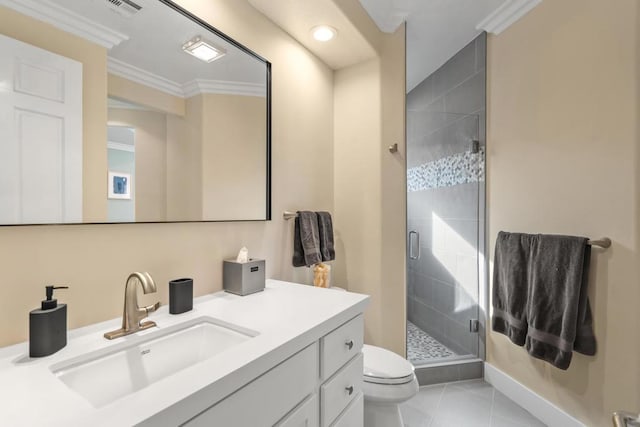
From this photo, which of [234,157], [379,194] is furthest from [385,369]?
[234,157]

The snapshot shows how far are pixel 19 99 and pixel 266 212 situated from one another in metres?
1.00

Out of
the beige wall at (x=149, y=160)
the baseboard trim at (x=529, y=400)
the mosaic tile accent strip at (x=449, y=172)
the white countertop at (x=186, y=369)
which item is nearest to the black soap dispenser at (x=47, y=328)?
the white countertop at (x=186, y=369)

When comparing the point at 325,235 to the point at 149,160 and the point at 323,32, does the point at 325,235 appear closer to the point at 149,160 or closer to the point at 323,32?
the point at 149,160

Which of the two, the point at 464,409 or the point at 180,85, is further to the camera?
the point at 464,409

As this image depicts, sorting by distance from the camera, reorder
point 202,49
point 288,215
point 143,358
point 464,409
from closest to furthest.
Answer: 1. point 143,358
2. point 202,49
3. point 288,215
4. point 464,409

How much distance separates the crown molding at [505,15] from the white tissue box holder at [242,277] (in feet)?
7.33

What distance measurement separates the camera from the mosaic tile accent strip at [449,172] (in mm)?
2246

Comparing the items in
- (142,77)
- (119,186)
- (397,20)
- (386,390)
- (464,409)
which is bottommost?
(464,409)

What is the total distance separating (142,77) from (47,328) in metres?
0.86

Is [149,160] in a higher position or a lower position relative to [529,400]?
higher

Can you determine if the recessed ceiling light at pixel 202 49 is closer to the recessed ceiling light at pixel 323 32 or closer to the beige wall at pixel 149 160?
the beige wall at pixel 149 160

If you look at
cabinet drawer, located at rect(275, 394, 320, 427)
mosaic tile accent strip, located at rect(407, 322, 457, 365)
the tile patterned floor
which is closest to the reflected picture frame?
cabinet drawer, located at rect(275, 394, 320, 427)

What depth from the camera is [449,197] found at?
98.4 inches

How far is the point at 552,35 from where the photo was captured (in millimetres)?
1689
